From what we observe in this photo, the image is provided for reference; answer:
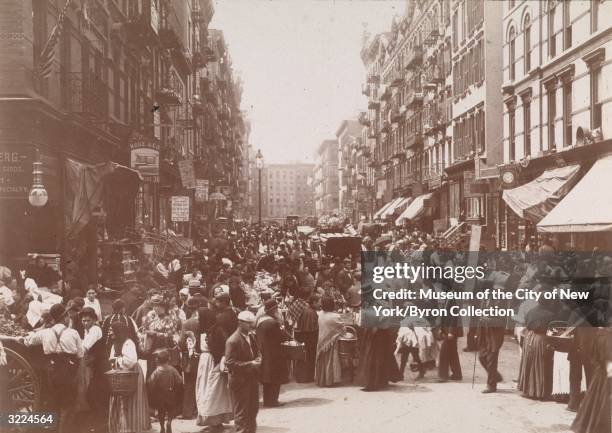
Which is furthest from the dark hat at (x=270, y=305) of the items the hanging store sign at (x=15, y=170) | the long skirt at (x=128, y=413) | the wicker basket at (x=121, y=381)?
the hanging store sign at (x=15, y=170)

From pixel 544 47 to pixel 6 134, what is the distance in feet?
49.8

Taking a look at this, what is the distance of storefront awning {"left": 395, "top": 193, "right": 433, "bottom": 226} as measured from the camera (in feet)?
122

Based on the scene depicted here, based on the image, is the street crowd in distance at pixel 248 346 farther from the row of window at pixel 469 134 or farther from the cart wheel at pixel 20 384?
the row of window at pixel 469 134

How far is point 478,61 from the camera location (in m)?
29.1

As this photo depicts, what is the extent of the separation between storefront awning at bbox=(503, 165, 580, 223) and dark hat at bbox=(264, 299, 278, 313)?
25.1ft

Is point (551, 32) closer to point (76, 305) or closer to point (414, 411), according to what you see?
point (414, 411)

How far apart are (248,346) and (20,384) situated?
9.22 feet

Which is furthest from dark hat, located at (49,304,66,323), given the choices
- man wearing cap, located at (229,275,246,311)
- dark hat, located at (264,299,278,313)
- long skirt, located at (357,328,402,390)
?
long skirt, located at (357,328,402,390)

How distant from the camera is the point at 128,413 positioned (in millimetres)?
9164

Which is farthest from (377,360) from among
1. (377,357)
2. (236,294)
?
(236,294)

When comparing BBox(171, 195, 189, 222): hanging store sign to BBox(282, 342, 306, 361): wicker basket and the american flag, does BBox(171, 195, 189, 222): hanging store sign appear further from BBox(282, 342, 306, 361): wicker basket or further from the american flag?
BBox(282, 342, 306, 361): wicker basket

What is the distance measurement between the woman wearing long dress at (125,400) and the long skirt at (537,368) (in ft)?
17.8

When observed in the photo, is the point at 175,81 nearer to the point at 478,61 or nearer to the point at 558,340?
the point at 478,61

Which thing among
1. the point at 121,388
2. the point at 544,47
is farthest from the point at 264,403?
the point at 544,47
